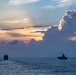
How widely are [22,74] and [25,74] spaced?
1186mm

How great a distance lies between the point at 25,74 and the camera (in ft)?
430

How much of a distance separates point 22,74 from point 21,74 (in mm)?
560

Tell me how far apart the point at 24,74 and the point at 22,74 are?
2.75ft

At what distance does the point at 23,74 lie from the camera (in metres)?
131

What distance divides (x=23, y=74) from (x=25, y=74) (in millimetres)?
791

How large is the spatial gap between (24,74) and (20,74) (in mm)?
1729

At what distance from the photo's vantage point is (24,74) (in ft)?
429

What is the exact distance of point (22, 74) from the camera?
131000 mm

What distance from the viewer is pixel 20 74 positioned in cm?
13138

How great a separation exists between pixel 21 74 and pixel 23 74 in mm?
893

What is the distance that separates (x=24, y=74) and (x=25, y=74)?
1.51ft
